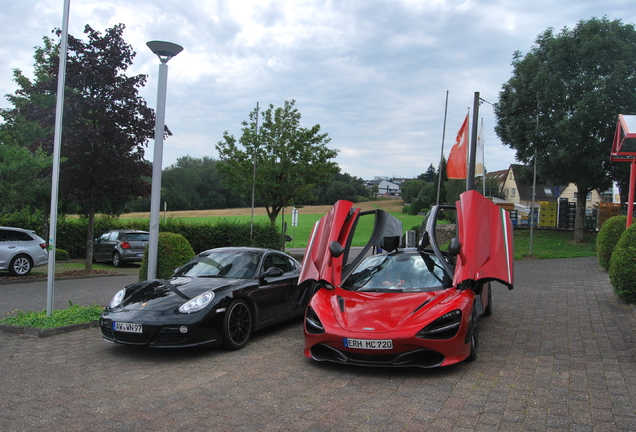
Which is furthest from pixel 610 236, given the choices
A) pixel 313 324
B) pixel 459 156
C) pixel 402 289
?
pixel 313 324

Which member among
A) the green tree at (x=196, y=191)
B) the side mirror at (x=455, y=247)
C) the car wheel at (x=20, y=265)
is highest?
the green tree at (x=196, y=191)

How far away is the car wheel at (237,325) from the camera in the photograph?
252 inches

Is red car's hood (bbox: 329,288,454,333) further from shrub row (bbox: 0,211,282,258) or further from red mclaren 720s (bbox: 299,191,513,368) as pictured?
shrub row (bbox: 0,211,282,258)

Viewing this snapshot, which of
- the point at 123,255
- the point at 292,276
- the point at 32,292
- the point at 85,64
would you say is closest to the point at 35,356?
the point at 292,276

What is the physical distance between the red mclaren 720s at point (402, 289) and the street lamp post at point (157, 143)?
11.8ft

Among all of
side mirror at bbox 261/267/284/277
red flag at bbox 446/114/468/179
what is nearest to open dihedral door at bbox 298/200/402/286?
side mirror at bbox 261/267/284/277

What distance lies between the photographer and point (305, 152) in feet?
78.2

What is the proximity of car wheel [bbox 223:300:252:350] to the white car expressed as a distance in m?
10.8

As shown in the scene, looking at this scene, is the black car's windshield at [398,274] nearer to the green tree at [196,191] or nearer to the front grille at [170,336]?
the front grille at [170,336]

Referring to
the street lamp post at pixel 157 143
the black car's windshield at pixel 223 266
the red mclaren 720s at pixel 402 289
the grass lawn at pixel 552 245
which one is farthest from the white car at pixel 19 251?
the grass lawn at pixel 552 245

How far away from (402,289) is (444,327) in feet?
3.48

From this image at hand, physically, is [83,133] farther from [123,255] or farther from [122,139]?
[123,255]

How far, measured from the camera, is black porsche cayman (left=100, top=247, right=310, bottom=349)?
6.05 metres

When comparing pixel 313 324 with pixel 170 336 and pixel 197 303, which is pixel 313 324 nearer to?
pixel 197 303
